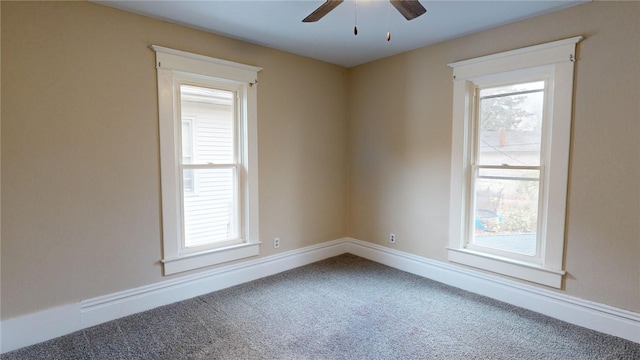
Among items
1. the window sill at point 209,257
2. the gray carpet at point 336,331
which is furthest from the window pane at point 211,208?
the gray carpet at point 336,331

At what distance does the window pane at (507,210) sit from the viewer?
2.85 m

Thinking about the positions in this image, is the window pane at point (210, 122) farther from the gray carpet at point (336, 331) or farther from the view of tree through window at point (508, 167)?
the view of tree through window at point (508, 167)

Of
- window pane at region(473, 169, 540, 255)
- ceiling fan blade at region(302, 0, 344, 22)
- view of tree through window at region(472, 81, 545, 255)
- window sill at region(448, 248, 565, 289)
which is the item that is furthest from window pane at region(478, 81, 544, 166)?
ceiling fan blade at region(302, 0, 344, 22)

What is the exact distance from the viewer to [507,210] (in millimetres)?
3002

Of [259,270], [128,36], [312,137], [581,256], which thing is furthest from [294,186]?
[581,256]

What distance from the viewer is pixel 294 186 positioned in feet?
12.6

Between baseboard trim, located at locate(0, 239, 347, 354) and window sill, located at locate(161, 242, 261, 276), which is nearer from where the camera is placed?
baseboard trim, located at locate(0, 239, 347, 354)

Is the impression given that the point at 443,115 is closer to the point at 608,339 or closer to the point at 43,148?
the point at 608,339

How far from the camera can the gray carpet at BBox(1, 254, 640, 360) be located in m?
2.20

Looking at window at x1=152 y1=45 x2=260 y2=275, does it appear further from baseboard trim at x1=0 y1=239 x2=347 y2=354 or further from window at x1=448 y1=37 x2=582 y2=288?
window at x1=448 y1=37 x2=582 y2=288

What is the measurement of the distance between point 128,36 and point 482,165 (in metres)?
3.35

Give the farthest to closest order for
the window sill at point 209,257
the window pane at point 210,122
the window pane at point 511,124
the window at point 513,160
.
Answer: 1. the window pane at point 210,122
2. the window sill at point 209,257
3. the window pane at point 511,124
4. the window at point 513,160

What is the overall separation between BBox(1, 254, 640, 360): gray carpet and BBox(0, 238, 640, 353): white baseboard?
81 millimetres

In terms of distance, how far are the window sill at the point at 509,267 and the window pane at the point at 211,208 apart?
2.33m
